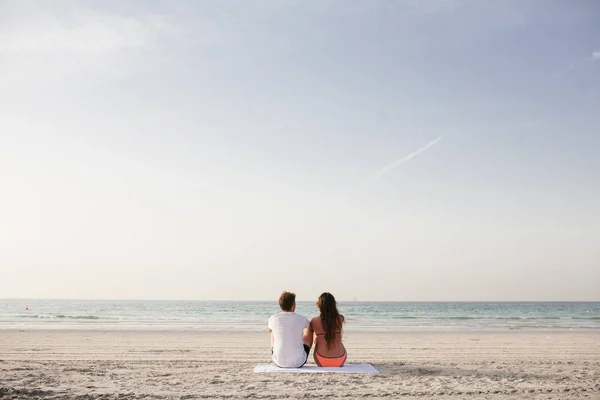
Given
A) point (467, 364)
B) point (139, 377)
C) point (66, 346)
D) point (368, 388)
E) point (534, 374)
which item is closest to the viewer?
point (368, 388)

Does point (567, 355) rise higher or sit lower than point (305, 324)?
lower

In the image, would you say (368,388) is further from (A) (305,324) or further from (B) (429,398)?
(A) (305,324)

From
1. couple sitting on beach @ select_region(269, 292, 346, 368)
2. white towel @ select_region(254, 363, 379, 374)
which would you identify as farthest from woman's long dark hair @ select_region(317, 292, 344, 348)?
white towel @ select_region(254, 363, 379, 374)

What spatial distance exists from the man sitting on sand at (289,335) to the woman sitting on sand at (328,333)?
0.16 metres

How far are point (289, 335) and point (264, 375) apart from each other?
0.71 meters

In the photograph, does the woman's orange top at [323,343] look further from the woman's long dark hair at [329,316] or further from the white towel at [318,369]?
the white towel at [318,369]

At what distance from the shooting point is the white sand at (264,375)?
6.28 meters

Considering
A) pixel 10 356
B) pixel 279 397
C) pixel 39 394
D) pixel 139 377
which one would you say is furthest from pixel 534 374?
pixel 10 356

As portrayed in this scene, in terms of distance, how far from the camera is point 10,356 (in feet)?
33.4

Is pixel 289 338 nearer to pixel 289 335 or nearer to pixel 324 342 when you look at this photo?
pixel 289 335

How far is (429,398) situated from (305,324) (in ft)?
7.55

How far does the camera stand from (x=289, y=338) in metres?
7.70

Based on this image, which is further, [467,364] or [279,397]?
[467,364]

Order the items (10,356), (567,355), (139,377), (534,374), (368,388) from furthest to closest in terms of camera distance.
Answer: (567,355) < (10,356) < (534,374) < (139,377) < (368,388)
